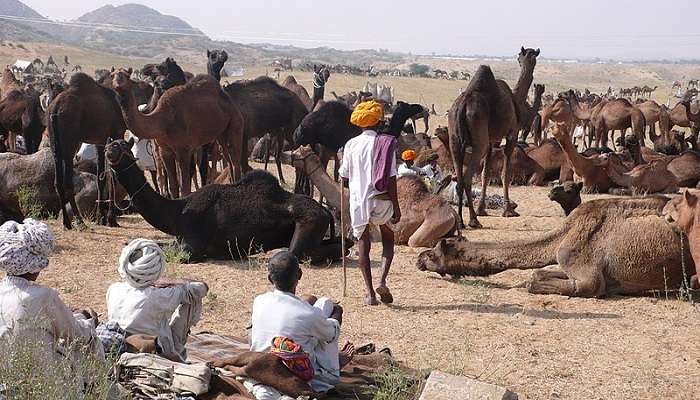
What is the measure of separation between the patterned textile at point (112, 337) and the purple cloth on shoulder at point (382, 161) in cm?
299

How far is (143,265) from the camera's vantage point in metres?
5.55

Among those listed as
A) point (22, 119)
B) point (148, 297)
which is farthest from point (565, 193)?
point (22, 119)

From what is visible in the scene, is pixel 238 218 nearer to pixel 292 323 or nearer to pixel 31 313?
pixel 292 323

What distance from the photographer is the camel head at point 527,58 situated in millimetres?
15203

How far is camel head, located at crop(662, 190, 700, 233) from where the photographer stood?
316 inches

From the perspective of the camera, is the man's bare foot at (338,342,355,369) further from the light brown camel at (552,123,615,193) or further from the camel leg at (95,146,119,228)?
the light brown camel at (552,123,615,193)

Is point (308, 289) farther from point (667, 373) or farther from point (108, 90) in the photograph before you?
point (108, 90)

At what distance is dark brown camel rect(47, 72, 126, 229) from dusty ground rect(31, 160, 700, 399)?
3.50 feet

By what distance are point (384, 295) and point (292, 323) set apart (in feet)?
9.98

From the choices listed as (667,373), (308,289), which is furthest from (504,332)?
(308,289)

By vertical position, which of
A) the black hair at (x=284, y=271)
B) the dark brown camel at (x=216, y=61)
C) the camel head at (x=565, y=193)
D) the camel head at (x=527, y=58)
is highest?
the camel head at (x=527, y=58)

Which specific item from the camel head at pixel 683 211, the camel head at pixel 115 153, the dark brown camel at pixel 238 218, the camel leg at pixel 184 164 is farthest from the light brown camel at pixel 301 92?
the camel head at pixel 683 211

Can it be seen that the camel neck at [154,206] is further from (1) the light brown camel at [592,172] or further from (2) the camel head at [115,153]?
(1) the light brown camel at [592,172]

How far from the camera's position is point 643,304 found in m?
8.41
